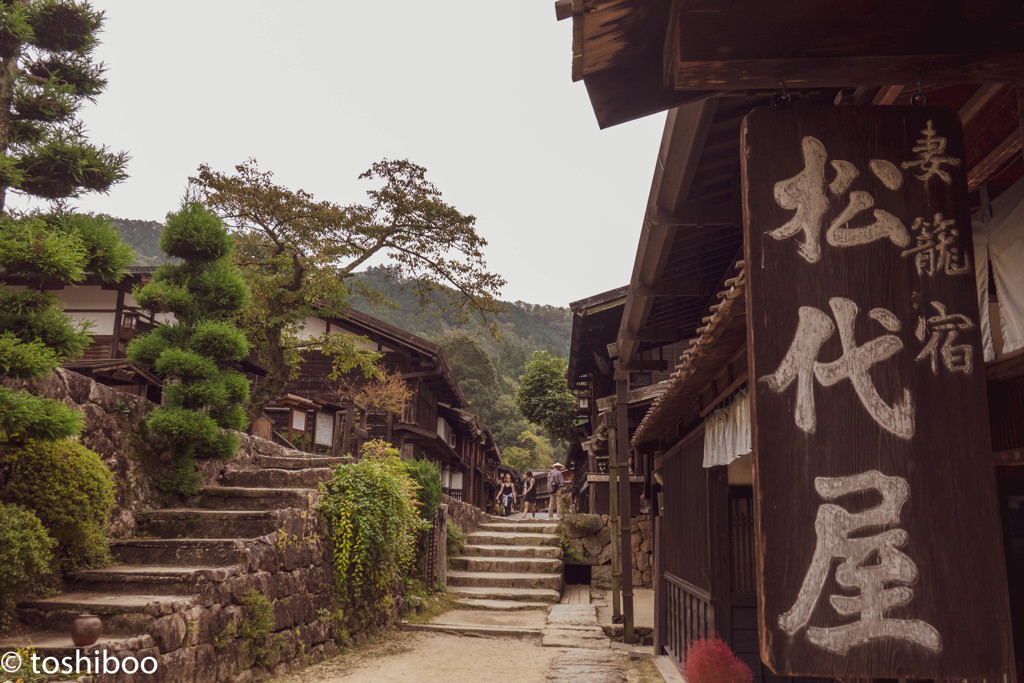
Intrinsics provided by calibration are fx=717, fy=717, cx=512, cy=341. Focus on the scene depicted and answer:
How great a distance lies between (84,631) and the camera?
604 centimetres

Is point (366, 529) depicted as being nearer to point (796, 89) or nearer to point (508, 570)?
point (508, 570)

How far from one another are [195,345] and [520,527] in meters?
13.4

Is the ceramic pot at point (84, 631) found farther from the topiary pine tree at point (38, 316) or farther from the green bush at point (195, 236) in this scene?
the green bush at point (195, 236)

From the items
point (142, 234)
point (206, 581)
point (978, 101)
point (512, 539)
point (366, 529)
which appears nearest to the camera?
point (978, 101)

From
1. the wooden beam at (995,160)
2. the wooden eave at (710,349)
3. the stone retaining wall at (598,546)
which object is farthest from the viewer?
the stone retaining wall at (598,546)

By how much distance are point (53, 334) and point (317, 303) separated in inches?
401

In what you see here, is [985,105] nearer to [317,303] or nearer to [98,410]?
[98,410]

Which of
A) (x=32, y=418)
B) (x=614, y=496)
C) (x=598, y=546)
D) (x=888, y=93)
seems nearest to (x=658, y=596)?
(x=614, y=496)

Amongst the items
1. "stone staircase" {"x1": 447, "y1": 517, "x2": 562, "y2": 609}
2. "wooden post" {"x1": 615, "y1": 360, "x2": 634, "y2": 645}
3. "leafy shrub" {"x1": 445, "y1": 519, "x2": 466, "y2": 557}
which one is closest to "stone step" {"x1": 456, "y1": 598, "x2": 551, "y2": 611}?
"stone staircase" {"x1": 447, "y1": 517, "x2": 562, "y2": 609}

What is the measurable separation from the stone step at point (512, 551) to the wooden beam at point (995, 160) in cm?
1540

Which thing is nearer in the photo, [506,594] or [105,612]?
[105,612]

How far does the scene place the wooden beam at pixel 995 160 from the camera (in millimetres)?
3293

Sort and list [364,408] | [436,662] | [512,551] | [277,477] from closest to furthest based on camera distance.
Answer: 1. [436,662]
2. [277,477]
3. [512,551]
4. [364,408]

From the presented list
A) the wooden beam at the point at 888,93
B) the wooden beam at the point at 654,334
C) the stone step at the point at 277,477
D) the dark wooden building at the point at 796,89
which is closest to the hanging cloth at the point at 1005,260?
the dark wooden building at the point at 796,89
